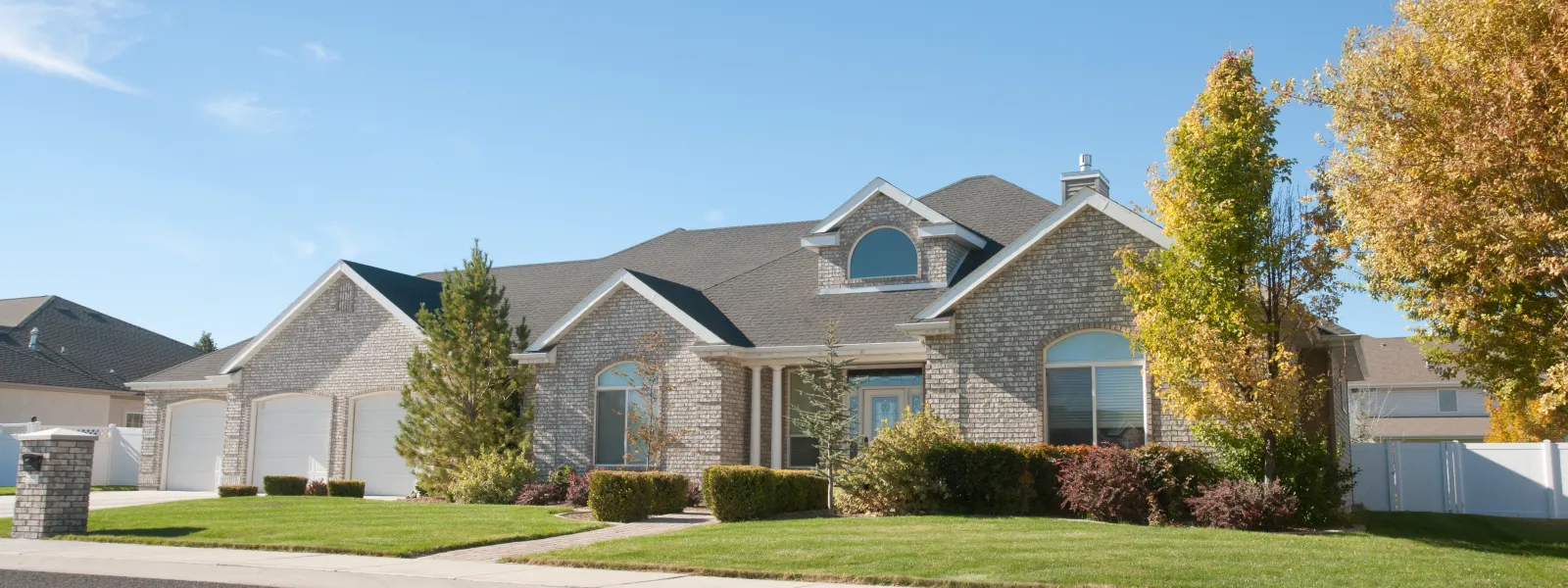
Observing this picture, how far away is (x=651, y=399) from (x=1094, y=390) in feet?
28.1

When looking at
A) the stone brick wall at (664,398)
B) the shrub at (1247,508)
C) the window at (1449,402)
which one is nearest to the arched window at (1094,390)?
the shrub at (1247,508)

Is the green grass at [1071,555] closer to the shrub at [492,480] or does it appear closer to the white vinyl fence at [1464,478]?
the white vinyl fence at [1464,478]

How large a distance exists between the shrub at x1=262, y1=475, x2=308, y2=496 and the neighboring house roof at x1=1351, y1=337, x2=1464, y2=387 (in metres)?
37.5

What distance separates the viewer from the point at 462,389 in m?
24.1

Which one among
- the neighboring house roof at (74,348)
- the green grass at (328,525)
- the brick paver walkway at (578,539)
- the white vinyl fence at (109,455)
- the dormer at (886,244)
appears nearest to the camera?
the brick paver walkway at (578,539)

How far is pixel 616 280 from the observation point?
2402cm

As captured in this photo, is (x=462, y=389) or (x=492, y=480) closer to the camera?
(x=492, y=480)

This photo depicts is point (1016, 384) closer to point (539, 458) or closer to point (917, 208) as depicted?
point (917, 208)

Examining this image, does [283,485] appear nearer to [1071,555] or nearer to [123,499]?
[123,499]

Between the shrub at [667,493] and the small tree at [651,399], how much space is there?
9.65 ft

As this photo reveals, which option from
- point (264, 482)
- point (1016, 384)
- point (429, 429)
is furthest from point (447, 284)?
point (1016, 384)

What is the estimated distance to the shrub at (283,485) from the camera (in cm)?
2519

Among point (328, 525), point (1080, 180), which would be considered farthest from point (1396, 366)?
point (328, 525)

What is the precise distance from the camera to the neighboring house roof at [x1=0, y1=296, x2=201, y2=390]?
1460 inches
